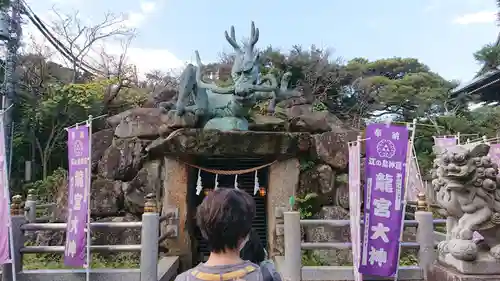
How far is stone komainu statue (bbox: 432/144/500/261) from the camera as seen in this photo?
4031 mm

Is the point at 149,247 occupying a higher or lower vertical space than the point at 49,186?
lower

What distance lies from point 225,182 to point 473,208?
561cm

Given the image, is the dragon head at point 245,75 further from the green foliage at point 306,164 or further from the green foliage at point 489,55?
the green foliage at point 489,55

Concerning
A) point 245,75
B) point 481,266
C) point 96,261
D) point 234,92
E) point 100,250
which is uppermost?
point 245,75

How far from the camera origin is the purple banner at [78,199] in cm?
582

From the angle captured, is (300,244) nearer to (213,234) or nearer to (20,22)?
(213,234)

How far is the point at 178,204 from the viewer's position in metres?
8.18

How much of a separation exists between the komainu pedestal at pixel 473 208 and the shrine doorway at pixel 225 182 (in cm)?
460

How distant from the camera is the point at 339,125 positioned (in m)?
9.74

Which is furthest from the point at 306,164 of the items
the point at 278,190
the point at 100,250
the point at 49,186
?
the point at 49,186

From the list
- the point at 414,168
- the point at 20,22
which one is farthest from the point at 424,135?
the point at 20,22

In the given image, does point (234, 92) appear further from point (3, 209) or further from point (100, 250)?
point (3, 209)

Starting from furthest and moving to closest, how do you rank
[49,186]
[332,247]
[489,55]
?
[49,186] < [489,55] < [332,247]

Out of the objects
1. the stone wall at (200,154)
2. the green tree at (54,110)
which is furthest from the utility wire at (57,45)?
the stone wall at (200,154)
